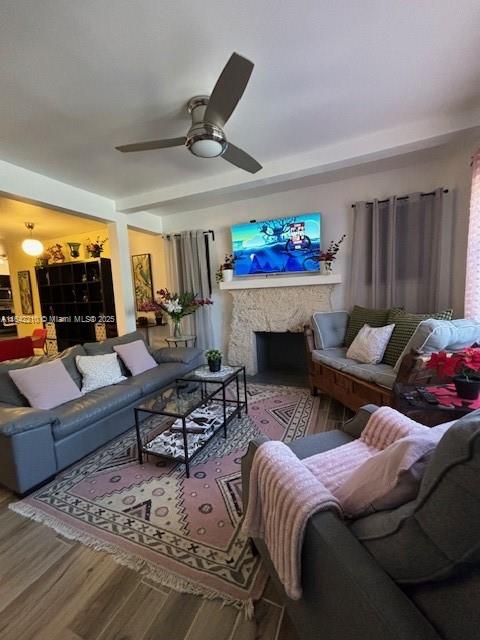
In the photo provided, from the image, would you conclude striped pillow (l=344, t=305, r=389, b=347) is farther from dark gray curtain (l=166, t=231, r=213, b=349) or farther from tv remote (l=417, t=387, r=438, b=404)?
dark gray curtain (l=166, t=231, r=213, b=349)

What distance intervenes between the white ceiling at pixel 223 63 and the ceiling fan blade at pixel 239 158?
0.93 feet

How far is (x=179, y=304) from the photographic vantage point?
3.75m

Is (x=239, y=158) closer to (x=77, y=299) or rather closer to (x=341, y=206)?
(x=341, y=206)

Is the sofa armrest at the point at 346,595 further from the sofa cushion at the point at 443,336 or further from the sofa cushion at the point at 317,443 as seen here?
the sofa cushion at the point at 443,336

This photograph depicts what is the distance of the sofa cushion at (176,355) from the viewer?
10.4 ft

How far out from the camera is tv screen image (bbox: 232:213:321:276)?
344 cm

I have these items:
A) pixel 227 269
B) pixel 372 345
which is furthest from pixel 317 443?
pixel 227 269

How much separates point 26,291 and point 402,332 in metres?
7.04

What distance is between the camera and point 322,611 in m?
0.71

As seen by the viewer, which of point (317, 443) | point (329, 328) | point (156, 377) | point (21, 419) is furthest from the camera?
point (329, 328)

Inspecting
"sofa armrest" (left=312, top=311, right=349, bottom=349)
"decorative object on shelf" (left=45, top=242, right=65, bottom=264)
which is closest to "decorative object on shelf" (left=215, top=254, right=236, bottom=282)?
"sofa armrest" (left=312, top=311, right=349, bottom=349)

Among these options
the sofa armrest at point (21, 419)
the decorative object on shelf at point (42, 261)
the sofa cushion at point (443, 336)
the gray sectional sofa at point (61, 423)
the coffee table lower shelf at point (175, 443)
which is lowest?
the coffee table lower shelf at point (175, 443)

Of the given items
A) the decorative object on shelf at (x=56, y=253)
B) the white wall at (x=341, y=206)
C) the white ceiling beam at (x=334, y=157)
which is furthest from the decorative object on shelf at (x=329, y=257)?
the decorative object on shelf at (x=56, y=253)

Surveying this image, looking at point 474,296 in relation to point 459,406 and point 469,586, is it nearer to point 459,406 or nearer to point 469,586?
point 459,406
